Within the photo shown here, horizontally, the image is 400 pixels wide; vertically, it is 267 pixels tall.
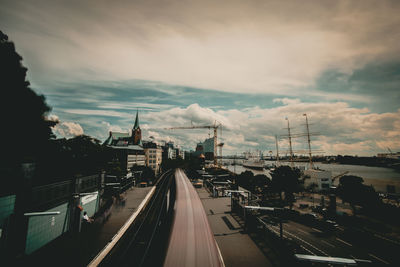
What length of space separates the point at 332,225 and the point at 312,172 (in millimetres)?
59084

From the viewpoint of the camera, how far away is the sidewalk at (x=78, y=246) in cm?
1396

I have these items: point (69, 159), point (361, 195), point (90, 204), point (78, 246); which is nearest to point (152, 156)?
point (69, 159)

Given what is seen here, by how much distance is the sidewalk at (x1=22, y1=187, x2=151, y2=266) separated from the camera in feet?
45.8

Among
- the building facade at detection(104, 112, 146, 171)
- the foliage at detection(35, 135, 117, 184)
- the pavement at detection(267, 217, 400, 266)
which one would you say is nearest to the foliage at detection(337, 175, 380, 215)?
the pavement at detection(267, 217, 400, 266)

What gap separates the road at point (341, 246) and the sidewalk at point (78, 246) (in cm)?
2004

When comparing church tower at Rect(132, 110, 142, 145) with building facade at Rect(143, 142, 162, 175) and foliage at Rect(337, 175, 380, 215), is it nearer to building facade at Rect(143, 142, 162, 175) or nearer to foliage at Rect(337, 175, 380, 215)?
building facade at Rect(143, 142, 162, 175)

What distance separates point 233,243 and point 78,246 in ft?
52.6

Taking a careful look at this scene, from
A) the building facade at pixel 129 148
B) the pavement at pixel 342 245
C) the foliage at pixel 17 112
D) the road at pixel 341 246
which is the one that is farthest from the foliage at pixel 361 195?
the building facade at pixel 129 148

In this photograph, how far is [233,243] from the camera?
51.4ft

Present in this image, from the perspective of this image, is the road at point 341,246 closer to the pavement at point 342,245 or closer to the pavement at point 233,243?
the pavement at point 342,245

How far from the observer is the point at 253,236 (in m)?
16.9

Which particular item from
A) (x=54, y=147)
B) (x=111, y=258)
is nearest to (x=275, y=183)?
(x=111, y=258)

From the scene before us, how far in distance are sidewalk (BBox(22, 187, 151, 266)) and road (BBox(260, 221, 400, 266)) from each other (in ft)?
65.7

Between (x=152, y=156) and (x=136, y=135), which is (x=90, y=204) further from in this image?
(x=136, y=135)
